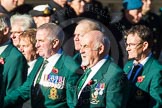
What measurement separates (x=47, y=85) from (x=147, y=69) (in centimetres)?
104

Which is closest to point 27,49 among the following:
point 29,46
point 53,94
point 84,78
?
point 29,46

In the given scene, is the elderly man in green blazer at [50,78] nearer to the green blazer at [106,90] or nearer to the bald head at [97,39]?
the green blazer at [106,90]

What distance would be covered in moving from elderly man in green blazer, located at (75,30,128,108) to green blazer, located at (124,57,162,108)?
→ 17.4 inches

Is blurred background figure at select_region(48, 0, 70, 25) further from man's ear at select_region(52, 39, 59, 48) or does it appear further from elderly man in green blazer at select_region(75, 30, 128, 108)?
elderly man in green blazer at select_region(75, 30, 128, 108)

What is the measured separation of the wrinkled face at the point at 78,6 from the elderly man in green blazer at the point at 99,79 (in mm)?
3174

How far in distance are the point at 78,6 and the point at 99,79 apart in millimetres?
3458

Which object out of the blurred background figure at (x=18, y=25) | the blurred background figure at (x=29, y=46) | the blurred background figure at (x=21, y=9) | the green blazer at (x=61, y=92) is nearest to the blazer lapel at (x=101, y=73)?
the green blazer at (x=61, y=92)

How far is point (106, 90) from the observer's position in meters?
6.48

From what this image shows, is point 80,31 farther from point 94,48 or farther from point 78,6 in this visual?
point 78,6

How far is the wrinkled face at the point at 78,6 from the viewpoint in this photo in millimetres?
9906

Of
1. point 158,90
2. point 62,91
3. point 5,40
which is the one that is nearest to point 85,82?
point 62,91

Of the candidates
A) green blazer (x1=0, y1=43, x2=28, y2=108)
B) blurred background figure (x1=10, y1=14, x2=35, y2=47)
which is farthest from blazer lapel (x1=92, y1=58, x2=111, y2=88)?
blurred background figure (x1=10, y1=14, x2=35, y2=47)

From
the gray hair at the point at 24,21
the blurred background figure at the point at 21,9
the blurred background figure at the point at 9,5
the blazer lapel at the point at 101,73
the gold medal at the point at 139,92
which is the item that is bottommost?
the gold medal at the point at 139,92

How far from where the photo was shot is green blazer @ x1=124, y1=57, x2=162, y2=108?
22.7 feet
